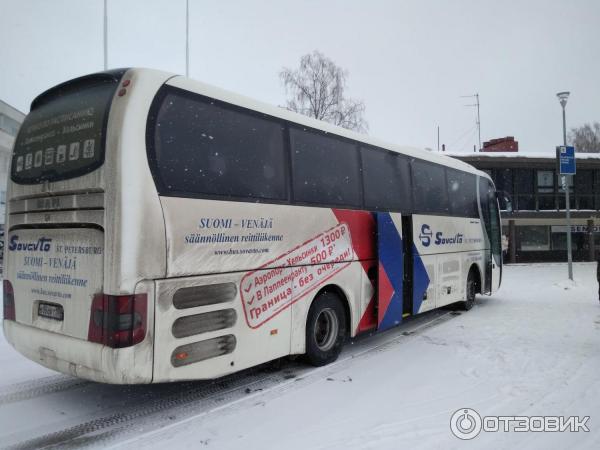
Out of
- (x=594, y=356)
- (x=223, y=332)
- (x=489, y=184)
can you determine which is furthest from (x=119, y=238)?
(x=489, y=184)

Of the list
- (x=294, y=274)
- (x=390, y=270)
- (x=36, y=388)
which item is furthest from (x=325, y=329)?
(x=36, y=388)

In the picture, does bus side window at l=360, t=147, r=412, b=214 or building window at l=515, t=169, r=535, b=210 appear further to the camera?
building window at l=515, t=169, r=535, b=210

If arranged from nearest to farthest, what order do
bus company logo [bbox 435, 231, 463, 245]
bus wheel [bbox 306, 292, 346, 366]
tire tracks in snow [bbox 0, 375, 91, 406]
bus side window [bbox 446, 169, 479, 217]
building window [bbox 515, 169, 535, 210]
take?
tire tracks in snow [bbox 0, 375, 91, 406] → bus wheel [bbox 306, 292, 346, 366] → bus company logo [bbox 435, 231, 463, 245] → bus side window [bbox 446, 169, 479, 217] → building window [bbox 515, 169, 535, 210]

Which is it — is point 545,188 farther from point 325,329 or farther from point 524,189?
point 325,329

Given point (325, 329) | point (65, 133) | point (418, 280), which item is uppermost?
point (65, 133)

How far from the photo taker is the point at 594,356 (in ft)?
20.7

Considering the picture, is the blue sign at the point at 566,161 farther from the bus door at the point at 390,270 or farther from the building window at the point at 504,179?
the bus door at the point at 390,270

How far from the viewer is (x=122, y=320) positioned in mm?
3684

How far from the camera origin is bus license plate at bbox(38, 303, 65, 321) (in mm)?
4195

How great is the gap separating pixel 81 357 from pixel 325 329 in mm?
3178

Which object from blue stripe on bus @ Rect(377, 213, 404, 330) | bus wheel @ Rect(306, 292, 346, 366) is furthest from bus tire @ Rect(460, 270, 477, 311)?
bus wheel @ Rect(306, 292, 346, 366)

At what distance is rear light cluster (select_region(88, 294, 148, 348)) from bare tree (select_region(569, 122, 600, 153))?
73.7 m

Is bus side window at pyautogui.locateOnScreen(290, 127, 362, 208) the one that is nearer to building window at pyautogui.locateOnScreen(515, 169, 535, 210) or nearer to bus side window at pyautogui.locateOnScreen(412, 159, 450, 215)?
bus side window at pyautogui.locateOnScreen(412, 159, 450, 215)

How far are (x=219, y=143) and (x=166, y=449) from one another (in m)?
2.83
